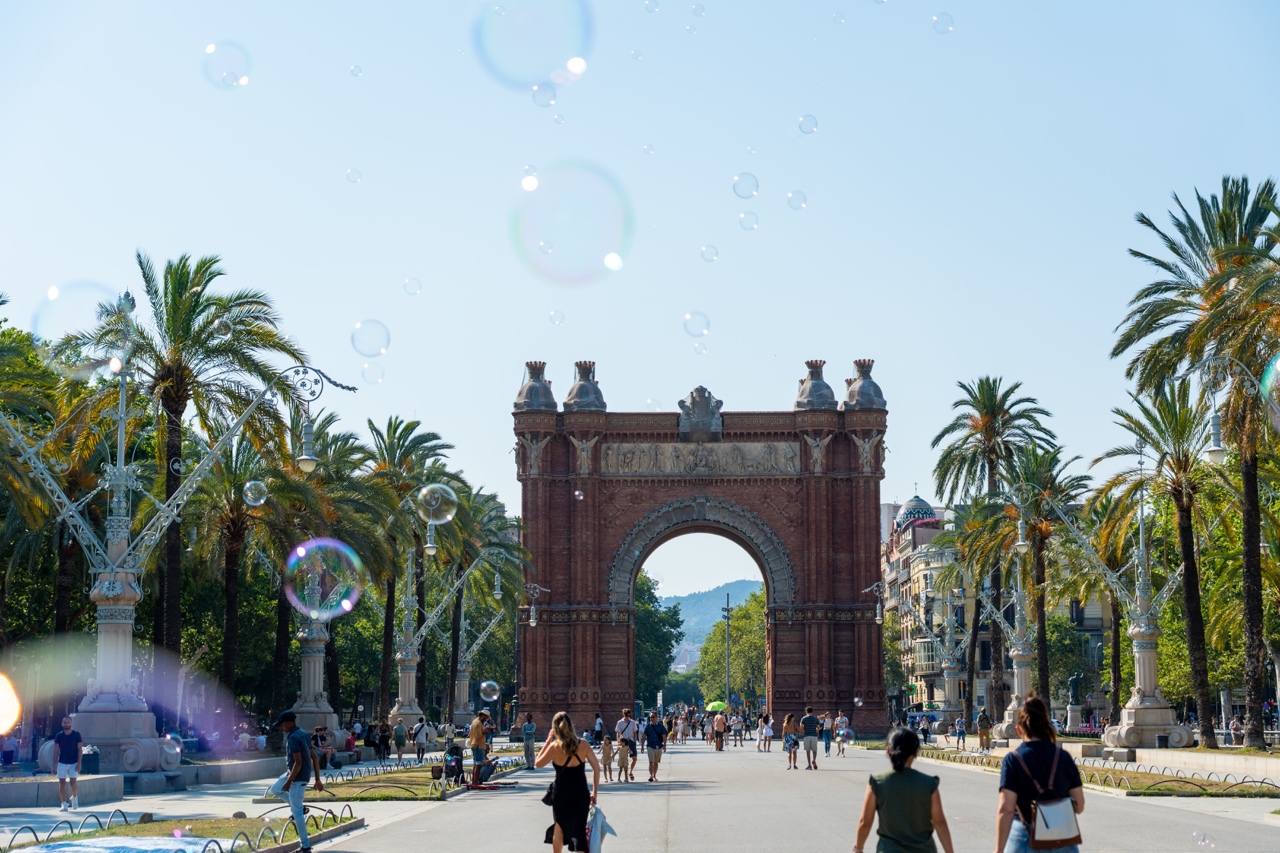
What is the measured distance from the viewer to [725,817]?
2162 cm

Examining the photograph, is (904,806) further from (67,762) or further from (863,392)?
(863,392)

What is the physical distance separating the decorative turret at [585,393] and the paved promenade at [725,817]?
37.1m

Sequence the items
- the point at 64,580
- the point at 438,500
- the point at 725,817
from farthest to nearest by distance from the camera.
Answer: the point at 64,580, the point at 438,500, the point at 725,817

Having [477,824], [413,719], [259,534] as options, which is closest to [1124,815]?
[477,824]

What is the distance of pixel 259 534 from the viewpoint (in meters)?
39.7

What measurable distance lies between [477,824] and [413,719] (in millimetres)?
29399

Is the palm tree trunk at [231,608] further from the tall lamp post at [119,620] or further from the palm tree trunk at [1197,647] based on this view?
the palm tree trunk at [1197,647]

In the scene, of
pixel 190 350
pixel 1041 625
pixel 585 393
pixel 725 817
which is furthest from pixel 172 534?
pixel 585 393

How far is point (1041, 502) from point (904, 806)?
4496cm

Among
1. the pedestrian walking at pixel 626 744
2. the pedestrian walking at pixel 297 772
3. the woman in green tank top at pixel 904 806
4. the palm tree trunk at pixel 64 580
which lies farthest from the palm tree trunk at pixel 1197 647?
the woman in green tank top at pixel 904 806

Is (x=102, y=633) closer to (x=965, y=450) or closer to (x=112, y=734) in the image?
(x=112, y=734)

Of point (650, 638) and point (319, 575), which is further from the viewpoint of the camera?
point (650, 638)

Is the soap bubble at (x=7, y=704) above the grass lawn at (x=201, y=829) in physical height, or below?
above

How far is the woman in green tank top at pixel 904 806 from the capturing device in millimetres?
8883
